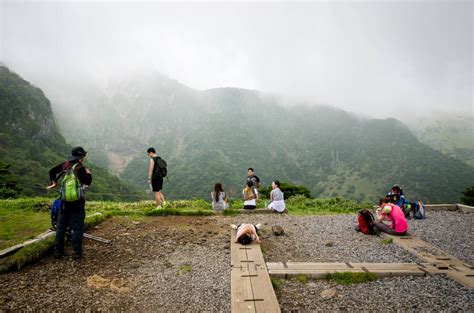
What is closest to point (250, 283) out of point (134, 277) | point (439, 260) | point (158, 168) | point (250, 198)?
point (134, 277)

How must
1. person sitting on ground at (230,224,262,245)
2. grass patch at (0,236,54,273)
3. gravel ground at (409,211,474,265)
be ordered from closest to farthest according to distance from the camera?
grass patch at (0,236,54,273) < person sitting on ground at (230,224,262,245) < gravel ground at (409,211,474,265)

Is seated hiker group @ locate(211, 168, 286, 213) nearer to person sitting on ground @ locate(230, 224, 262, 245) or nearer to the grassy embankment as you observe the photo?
the grassy embankment

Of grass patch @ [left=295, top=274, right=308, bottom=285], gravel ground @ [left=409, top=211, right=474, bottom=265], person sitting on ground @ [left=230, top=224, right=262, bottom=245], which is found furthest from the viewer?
gravel ground @ [left=409, top=211, right=474, bottom=265]

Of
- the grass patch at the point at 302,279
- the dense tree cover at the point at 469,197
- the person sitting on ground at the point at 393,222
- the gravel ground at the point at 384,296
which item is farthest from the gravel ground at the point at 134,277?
the dense tree cover at the point at 469,197

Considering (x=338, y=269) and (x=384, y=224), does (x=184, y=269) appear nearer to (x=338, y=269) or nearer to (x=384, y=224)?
(x=338, y=269)

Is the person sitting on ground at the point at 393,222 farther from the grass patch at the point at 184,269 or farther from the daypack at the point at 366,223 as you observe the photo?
the grass patch at the point at 184,269

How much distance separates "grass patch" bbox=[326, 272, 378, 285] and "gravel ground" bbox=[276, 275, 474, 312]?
110 millimetres

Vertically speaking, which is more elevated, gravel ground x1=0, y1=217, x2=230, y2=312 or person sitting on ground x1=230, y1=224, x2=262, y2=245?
person sitting on ground x1=230, y1=224, x2=262, y2=245

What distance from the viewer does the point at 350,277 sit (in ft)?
17.9

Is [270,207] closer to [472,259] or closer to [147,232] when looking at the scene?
[147,232]

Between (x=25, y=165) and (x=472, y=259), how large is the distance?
71.6 meters

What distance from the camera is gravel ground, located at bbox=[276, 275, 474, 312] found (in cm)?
453

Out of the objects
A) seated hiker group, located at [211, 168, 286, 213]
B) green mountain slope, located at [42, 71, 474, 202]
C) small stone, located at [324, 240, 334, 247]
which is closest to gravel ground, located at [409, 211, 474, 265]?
small stone, located at [324, 240, 334, 247]

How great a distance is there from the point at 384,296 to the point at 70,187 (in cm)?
667
